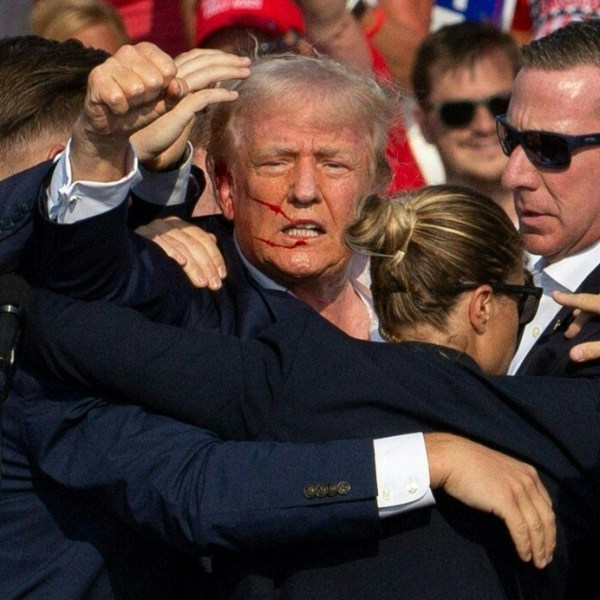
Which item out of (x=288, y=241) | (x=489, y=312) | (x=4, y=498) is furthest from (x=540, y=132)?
(x=4, y=498)

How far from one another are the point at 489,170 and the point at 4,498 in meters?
2.49

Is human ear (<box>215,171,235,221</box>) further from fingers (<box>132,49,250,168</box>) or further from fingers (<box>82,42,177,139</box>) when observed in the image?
fingers (<box>82,42,177,139</box>)

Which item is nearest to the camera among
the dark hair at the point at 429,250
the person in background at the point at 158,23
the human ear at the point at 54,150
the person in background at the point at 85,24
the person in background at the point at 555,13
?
the dark hair at the point at 429,250

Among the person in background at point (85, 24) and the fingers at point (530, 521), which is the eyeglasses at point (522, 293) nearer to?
the fingers at point (530, 521)

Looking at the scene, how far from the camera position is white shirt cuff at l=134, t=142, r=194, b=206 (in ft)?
11.6

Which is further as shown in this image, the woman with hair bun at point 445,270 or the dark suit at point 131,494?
the woman with hair bun at point 445,270

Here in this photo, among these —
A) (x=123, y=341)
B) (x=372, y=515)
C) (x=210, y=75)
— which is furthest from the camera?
(x=210, y=75)

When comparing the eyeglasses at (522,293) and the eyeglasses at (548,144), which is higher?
the eyeglasses at (522,293)

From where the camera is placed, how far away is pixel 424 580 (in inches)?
104

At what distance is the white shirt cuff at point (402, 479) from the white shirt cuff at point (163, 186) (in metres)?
1.13

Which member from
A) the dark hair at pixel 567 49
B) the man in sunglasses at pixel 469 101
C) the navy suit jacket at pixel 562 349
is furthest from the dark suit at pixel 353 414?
the man in sunglasses at pixel 469 101

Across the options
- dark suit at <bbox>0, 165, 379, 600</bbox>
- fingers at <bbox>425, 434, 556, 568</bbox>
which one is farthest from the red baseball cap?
fingers at <bbox>425, 434, 556, 568</bbox>

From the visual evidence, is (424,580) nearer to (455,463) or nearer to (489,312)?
(455,463)

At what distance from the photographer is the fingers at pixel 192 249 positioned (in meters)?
3.24
